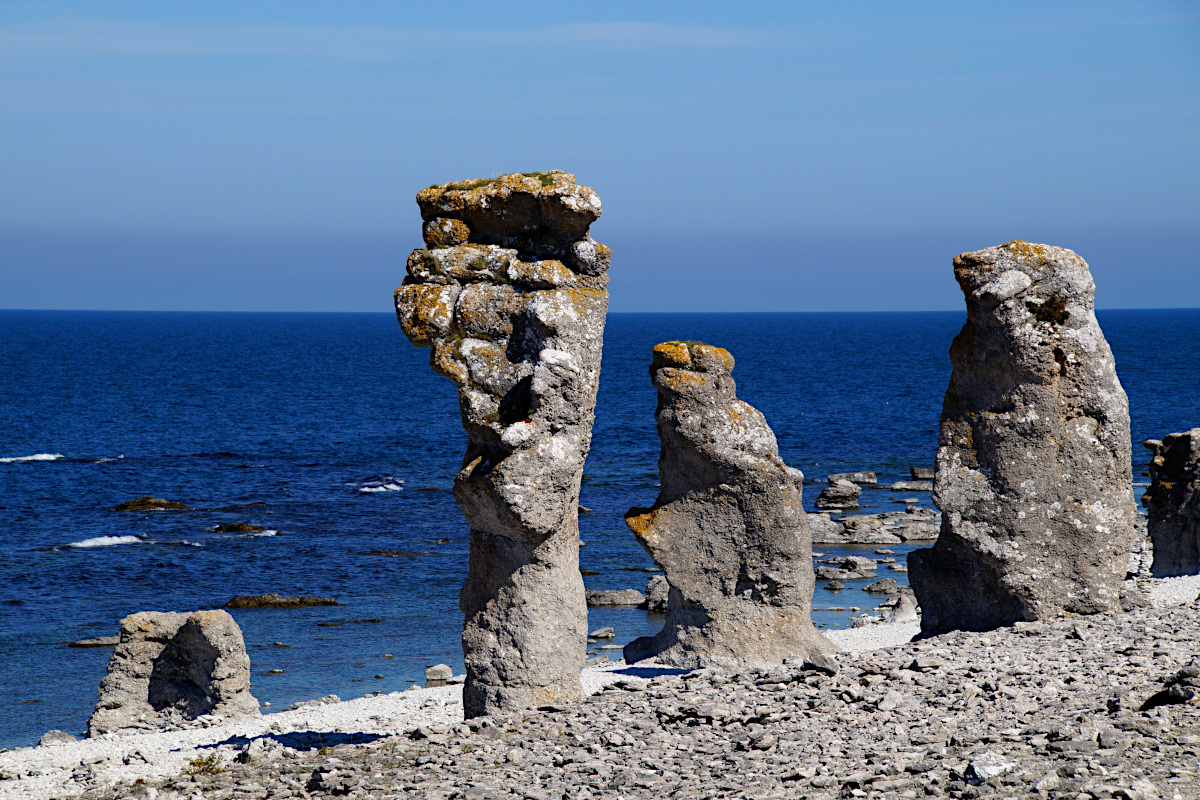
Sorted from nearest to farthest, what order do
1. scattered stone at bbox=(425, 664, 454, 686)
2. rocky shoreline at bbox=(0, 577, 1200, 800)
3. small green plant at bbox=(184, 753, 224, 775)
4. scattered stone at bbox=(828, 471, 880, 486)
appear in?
1. rocky shoreline at bbox=(0, 577, 1200, 800)
2. small green plant at bbox=(184, 753, 224, 775)
3. scattered stone at bbox=(425, 664, 454, 686)
4. scattered stone at bbox=(828, 471, 880, 486)

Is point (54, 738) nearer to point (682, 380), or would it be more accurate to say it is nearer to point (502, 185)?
point (682, 380)

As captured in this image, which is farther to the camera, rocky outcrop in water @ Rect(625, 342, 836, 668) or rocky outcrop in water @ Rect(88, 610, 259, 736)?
rocky outcrop in water @ Rect(88, 610, 259, 736)

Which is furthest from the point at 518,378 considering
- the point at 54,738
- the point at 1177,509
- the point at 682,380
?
the point at 1177,509

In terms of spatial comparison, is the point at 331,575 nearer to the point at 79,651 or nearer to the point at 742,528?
the point at 79,651

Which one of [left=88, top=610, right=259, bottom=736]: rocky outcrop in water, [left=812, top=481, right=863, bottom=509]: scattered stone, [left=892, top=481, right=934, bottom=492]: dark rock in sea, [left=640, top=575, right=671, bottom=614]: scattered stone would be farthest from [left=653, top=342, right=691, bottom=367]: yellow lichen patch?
[left=892, top=481, right=934, bottom=492]: dark rock in sea

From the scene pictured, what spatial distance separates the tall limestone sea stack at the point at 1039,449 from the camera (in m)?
16.2

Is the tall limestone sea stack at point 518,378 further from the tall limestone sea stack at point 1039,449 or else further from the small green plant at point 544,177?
the tall limestone sea stack at point 1039,449

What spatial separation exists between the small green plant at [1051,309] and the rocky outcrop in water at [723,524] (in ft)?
12.9

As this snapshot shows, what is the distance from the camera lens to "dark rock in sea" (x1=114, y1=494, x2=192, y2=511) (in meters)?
48.2

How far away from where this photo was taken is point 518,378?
12.6 m

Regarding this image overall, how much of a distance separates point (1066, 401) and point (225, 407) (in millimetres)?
83091

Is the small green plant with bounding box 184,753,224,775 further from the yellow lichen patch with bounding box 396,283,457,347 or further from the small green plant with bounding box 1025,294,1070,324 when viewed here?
the small green plant with bounding box 1025,294,1070,324

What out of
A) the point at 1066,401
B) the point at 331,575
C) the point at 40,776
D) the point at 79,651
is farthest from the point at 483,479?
the point at 331,575

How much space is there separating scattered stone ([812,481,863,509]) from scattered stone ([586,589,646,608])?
1650cm
